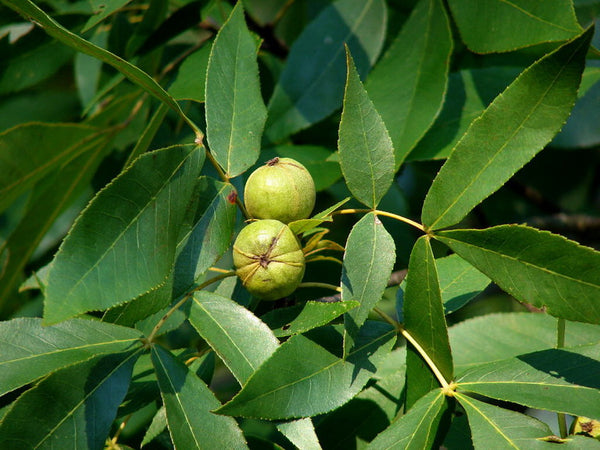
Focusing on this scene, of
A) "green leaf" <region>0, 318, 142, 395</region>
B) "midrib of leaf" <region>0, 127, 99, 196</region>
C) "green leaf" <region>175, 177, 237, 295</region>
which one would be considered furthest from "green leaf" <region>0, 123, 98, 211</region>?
"green leaf" <region>175, 177, 237, 295</region>

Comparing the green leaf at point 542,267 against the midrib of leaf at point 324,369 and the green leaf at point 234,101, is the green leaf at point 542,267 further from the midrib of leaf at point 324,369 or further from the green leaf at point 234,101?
the green leaf at point 234,101

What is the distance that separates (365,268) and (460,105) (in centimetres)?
83

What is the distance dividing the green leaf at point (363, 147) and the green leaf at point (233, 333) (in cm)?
31

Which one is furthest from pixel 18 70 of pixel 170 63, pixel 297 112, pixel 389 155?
pixel 389 155

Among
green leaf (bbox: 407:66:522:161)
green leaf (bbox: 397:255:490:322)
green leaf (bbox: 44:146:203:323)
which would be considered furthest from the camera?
green leaf (bbox: 407:66:522:161)

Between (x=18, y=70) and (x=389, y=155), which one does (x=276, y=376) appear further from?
(x=18, y=70)

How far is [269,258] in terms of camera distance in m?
1.09

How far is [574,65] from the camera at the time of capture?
963 millimetres

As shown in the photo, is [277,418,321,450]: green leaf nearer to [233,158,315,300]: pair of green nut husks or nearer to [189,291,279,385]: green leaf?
[189,291,279,385]: green leaf

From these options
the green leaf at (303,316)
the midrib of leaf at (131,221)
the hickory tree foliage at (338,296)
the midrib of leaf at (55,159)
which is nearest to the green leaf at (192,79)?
the hickory tree foliage at (338,296)

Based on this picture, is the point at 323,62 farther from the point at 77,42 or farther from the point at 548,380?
the point at 548,380

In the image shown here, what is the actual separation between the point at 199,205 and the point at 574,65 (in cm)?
68

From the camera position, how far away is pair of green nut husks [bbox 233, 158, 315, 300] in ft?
Result: 3.57

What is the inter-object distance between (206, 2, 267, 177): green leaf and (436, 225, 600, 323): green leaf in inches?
18.4
